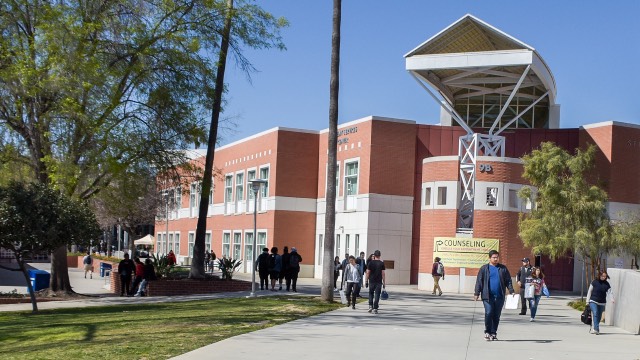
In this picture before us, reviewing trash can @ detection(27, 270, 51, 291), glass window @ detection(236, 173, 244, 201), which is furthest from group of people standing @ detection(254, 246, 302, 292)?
glass window @ detection(236, 173, 244, 201)

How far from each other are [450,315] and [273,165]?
26983 millimetres

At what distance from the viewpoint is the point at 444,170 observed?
131 ft

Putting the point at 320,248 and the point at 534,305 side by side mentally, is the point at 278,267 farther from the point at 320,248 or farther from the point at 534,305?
the point at 320,248

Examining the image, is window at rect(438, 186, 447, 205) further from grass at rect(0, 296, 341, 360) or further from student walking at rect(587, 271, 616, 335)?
student walking at rect(587, 271, 616, 335)

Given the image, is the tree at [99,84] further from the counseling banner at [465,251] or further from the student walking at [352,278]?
the counseling banner at [465,251]

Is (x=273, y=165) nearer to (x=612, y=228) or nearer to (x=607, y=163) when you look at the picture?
(x=607, y=163)

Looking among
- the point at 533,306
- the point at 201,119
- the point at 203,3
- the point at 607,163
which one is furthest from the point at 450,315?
the point at 607,163

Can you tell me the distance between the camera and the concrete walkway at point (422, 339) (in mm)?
14078

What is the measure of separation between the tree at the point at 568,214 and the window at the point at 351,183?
493 inches

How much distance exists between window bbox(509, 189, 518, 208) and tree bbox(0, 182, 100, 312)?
20017mm

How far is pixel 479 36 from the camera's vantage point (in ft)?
136

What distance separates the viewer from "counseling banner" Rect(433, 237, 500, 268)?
124ft

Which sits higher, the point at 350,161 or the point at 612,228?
the point at 350,161

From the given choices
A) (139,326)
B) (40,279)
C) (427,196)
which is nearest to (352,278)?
(139,326)
